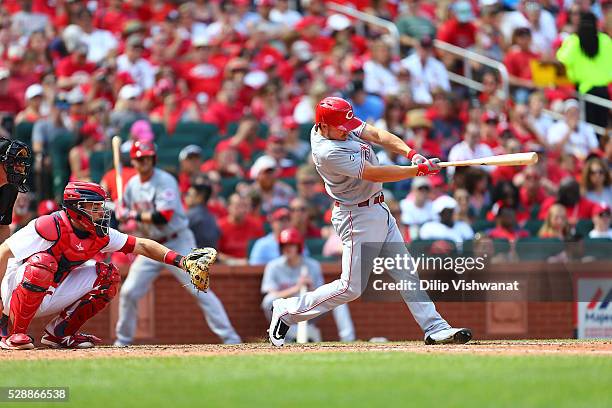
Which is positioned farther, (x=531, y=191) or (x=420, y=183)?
(x=531, y=191)

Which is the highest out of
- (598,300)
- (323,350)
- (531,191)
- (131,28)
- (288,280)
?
(131,28)

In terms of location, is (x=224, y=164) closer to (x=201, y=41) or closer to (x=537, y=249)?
(x=201, y=41)

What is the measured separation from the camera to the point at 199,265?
9.38 meters

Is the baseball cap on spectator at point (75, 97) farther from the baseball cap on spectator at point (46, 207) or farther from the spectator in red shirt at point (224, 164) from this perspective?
the baseball cap on spectator at point (46, 207)

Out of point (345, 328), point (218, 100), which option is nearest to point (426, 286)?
point (345, 328)

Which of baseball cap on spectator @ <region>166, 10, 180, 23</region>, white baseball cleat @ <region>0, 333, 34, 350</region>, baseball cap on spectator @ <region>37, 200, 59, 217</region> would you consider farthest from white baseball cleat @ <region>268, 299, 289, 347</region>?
baseball cap on spectator @ <region>166, 10, 180, 23</region>

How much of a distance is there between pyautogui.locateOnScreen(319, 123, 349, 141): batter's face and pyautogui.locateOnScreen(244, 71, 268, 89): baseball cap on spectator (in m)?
7.20

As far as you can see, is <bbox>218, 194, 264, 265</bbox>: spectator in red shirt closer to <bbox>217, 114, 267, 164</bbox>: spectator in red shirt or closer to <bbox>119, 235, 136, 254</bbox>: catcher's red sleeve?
<bbox>217, 114, 267, 164</bbox>: spectator in red shirt

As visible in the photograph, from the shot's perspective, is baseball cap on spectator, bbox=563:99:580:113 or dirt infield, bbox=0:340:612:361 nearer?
dirt infield, bbox=0:340:612:361

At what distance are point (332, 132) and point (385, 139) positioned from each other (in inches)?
15.9

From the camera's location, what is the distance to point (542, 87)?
17.5 meters

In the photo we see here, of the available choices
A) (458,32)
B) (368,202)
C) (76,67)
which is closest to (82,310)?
(368,202)

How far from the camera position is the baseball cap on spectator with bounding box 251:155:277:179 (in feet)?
47.4

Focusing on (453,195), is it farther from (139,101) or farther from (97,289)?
(97,289)
